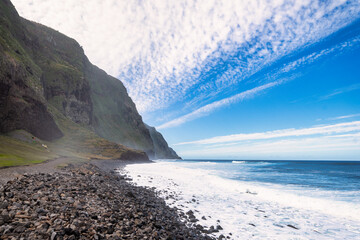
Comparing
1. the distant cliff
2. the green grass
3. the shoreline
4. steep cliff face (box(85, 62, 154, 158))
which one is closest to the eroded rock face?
the distant cliff

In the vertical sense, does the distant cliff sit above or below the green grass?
above

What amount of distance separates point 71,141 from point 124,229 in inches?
2514

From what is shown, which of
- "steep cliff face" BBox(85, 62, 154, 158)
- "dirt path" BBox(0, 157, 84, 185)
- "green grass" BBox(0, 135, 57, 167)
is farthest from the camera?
"steep cliff face" BBox(85, 62, 154, 158)

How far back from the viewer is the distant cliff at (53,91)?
140ft

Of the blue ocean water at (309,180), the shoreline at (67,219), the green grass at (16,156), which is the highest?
the green grass at (16,156)

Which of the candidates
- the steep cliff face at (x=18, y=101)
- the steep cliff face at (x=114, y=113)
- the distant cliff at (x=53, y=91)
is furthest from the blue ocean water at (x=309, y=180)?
the steep cliff face at (x=114, y=113)

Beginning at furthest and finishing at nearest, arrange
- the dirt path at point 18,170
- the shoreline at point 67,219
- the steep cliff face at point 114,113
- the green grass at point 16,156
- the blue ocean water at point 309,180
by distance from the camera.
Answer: the steep cliff face at point 114,113, the blue ocean water at point 309,180, the green grass at point 16,156, the dirt path at point 18,170, the shoreline at point 67,219

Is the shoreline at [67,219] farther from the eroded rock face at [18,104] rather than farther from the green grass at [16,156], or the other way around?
the eroded rock face at [18,104]

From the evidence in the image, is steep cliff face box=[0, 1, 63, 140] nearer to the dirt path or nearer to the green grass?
the green grass

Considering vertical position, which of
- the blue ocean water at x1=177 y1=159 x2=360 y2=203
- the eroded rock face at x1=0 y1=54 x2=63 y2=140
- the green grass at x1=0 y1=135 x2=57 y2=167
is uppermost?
the eroded rock face at x1=0 y1=54 x2=63 y2=140

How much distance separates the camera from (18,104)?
139 feet

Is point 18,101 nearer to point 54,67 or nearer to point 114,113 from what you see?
point 54,67

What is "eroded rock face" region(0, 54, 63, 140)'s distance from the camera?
129 feet

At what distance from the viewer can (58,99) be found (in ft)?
265
